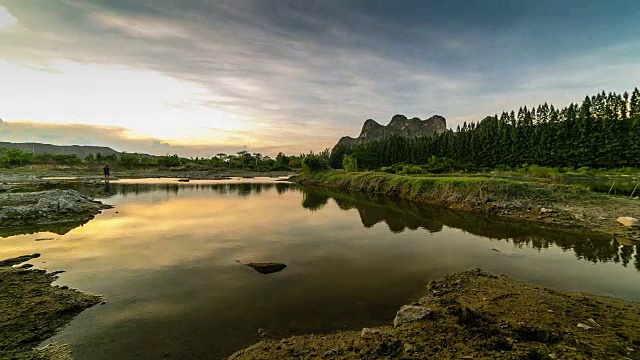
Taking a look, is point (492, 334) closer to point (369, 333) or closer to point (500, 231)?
point (369, 333)

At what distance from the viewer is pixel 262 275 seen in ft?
34.0

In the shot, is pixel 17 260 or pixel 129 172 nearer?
pixel 17 260

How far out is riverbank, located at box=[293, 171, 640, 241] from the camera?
1767 cm

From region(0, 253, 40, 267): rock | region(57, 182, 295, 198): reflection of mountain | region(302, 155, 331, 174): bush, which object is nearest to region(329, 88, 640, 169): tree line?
region(302, 155, 331, 174): bush

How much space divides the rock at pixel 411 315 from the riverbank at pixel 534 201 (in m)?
15.5

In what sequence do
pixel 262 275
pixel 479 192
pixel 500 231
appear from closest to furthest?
pixel 262 275, pixel 500 231, pixel 479 192

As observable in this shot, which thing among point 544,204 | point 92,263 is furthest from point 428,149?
point 92,263

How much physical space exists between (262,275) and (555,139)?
82.6 meters

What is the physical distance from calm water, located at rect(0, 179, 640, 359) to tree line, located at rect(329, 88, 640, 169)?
51644 mm

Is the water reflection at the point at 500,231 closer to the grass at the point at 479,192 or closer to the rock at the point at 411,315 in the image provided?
the grass at the point at 479,192

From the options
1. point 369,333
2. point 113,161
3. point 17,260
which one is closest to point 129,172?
point 113,161

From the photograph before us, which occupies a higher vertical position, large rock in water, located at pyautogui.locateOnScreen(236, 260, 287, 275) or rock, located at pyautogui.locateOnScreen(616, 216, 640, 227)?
rock, located at pyautogui.locateOnScreen(616, 216, 640, 227)

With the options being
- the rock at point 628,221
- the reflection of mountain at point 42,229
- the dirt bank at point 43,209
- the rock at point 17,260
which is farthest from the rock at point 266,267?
the rock at point 628,221

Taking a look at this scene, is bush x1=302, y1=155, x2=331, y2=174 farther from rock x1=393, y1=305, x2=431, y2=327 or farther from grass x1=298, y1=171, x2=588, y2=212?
rock x1=393, y1=305, x2=431, y2=327
